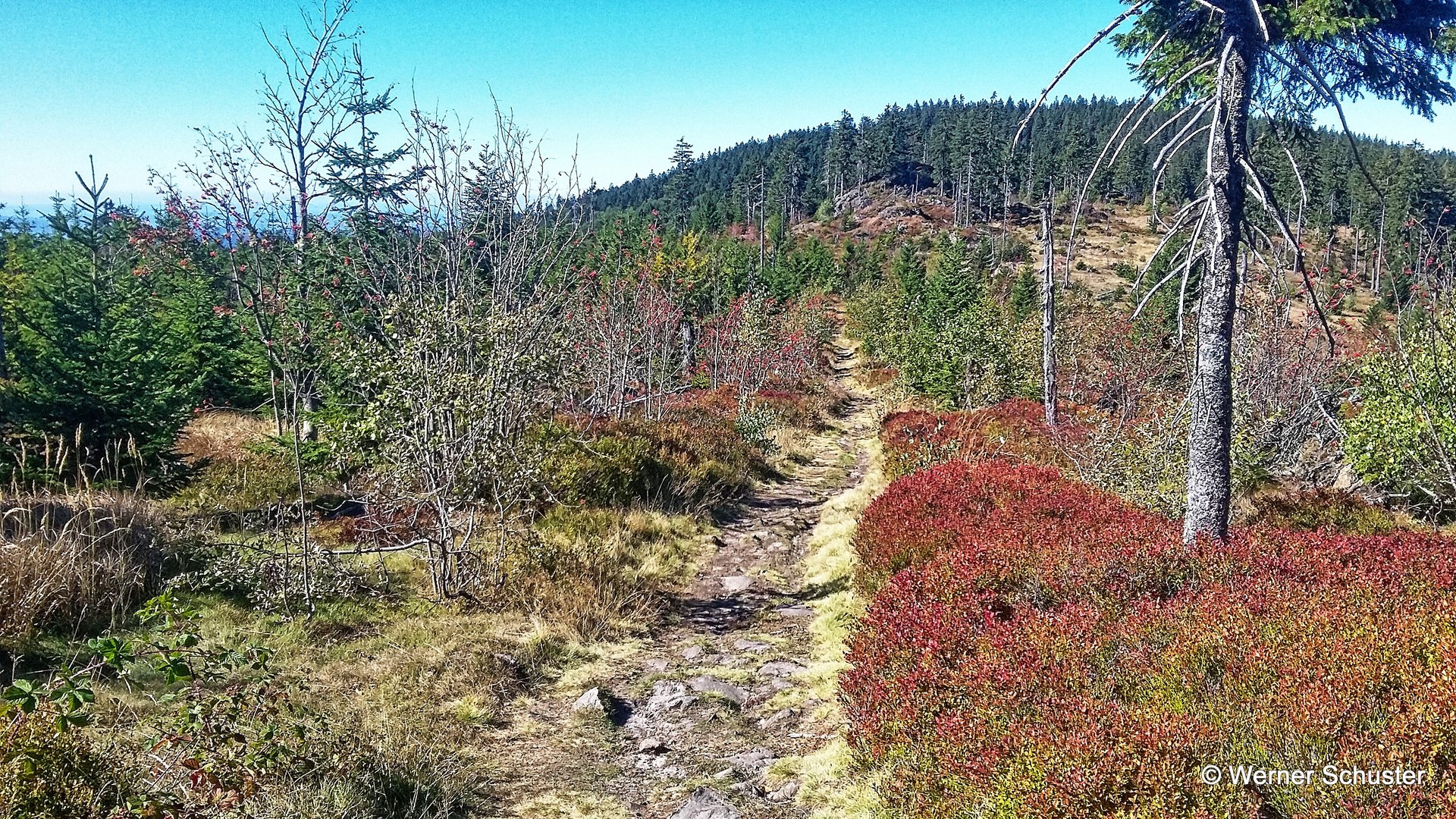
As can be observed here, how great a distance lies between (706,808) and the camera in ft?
11.9

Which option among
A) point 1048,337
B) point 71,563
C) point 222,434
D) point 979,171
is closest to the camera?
point 71,563

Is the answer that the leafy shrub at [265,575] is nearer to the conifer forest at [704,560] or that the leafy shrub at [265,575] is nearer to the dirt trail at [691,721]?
the conifer forest at [704,560]

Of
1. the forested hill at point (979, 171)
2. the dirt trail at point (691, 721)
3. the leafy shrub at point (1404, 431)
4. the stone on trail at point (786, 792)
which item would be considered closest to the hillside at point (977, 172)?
the forested hill at point (979, 171)

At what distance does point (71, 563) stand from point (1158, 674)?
638cm

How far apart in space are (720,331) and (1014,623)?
768 inches

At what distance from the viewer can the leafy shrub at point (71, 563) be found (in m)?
4.43

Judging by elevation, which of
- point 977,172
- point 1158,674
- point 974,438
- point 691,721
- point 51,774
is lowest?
point 691,721

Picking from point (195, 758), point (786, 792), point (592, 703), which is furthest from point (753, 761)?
point (195, 758)

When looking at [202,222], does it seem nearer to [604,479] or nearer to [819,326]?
[604,479]

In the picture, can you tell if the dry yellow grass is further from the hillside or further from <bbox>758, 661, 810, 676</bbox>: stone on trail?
the hillside

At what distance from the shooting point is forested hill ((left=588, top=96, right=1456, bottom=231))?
71.2 metres

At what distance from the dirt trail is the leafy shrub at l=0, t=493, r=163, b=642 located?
9.63ft

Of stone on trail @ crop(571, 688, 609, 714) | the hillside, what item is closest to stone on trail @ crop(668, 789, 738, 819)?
stone on trail @ crop(571, 688, 609, 714)

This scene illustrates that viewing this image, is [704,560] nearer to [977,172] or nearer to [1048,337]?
[1048,337]
